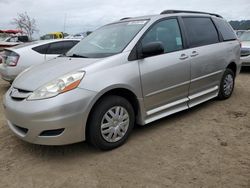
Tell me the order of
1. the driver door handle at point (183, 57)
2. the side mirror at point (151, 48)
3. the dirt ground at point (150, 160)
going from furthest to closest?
1. the driver door handle at point (183, 57)
2. the side mirror at point (151, 48)
3. the dirt ground at point (150, 160)

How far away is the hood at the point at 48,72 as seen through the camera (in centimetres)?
344

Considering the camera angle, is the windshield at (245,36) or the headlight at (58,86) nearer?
the headlight at (58,86)

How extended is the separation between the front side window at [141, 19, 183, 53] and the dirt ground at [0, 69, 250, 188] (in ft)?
3.95

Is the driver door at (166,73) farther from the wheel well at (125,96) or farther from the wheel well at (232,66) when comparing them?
the wheel well at (232,66)

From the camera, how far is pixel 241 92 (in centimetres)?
639

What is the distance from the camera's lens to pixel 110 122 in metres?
3.52

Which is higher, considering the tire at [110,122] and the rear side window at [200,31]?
the rear side window at [200,31]

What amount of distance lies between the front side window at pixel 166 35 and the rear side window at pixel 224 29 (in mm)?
1371

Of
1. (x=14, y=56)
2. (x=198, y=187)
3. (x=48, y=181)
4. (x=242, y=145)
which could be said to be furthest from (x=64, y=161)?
(x=14, y=56)

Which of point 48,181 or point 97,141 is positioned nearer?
point 48,181

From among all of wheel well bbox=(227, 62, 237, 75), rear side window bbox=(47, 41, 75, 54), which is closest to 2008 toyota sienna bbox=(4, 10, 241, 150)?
wheel well bbox=(227, 62, 237, 75)

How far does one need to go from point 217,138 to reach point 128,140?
1.21 metres

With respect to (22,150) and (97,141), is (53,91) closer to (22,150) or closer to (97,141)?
(97,141)

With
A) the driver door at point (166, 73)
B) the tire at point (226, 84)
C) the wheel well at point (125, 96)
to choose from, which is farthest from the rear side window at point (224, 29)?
the wheel well at point (125, 96)
